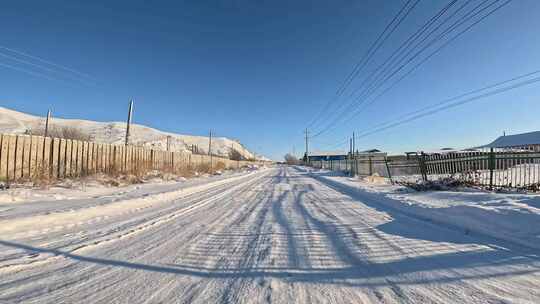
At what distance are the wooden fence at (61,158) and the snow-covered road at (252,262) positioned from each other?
6.54 metres

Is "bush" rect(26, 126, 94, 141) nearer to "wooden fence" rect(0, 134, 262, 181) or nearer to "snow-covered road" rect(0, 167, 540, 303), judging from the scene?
"wooden fence" rect(0, 134, 262, 181)

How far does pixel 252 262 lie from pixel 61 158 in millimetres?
13009

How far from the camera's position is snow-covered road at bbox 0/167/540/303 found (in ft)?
7.25

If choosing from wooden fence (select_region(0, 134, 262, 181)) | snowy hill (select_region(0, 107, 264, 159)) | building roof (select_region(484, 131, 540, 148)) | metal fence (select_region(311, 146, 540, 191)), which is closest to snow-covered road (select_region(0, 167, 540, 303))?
metal fence (select_region(311, 146, 540, 191))

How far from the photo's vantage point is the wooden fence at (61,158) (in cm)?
921

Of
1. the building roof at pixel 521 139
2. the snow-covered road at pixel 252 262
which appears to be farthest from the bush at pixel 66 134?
the building roof at pixel 521 139

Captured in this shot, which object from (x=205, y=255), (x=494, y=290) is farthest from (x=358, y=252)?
(x=205, y=255)

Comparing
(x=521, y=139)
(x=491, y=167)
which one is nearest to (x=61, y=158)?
(x=491, y=167)

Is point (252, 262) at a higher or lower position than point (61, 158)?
lower

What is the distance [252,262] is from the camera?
2947 mm

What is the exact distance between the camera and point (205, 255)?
125 inches

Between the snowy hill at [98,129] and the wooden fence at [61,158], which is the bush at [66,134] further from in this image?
the wooden fence at [61,158]

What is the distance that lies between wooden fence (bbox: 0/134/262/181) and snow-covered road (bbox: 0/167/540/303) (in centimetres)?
654

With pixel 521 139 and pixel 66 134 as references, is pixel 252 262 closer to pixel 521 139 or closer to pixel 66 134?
pixel 66 134
